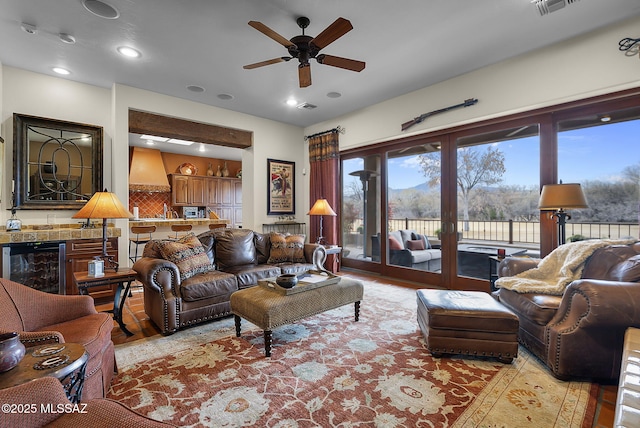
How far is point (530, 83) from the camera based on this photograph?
3.45 m

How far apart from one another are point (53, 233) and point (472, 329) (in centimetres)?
464

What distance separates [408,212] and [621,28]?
10.3ft

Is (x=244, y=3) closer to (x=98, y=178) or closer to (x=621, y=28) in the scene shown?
(x=98, y=178)

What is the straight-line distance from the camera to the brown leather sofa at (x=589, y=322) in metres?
1.80

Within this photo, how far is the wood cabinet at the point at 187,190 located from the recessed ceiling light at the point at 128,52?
5.10 metres

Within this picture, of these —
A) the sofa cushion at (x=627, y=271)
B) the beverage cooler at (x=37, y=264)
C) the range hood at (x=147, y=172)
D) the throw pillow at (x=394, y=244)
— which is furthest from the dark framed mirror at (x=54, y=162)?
the sofa cushion at (x=627, y=271)

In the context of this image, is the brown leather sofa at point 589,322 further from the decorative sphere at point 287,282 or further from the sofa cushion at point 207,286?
the sofa cushion at point 207,286

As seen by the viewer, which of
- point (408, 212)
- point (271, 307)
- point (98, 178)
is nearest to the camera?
point (271, 307)

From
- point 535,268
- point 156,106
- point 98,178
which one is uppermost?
point 156,106

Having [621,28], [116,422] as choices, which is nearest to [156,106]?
[116,422]

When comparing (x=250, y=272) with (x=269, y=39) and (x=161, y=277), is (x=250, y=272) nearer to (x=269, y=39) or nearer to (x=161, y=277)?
(x=161, y=277)

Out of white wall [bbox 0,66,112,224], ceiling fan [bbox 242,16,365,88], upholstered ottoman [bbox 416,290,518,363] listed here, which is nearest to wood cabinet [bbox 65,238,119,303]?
white wall [bbox 0,66,112,224]

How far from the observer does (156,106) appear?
4.52m

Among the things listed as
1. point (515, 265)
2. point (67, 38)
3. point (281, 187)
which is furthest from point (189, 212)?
point (515, 265)
